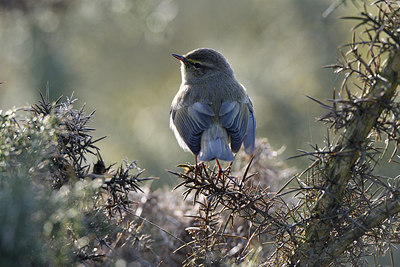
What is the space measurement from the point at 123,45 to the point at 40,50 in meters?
1.60

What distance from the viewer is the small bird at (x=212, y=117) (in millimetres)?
3267

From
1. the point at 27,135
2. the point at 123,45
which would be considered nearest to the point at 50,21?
the point at 123,45

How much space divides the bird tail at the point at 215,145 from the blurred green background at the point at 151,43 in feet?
3.79

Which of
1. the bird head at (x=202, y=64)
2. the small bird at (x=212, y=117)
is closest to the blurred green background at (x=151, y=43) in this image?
the bird head at (x=202, y=64)

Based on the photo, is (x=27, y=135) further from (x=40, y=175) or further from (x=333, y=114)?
(x=333, y=114)

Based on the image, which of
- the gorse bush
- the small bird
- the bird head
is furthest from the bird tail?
the gorse bush

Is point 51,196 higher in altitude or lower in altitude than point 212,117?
lower

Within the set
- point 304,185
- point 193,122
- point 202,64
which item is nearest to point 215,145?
point 193,122

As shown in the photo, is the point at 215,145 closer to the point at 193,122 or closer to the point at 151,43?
the point at 193,122

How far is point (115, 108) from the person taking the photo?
6.36 m

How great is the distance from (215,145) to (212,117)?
1.53 feet

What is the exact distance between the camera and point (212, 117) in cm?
364

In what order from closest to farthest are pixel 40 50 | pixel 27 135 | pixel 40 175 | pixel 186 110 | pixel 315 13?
pixel 40 175
pixel 27 135
pixel 186 110
pixel 40 50
pixel 315 13

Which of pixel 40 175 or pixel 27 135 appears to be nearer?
pixel 40 175
